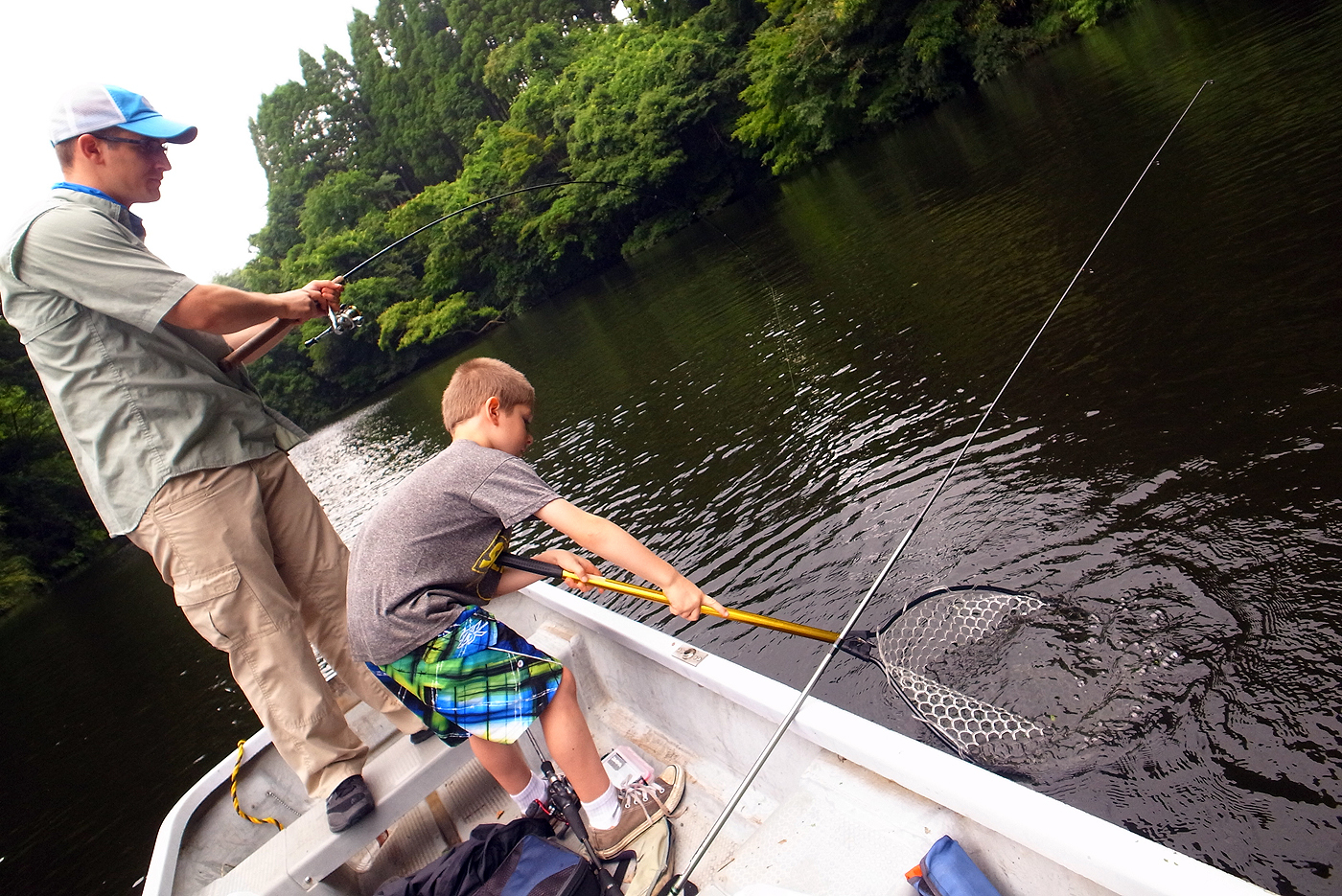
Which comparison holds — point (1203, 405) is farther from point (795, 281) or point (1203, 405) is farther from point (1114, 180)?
point (795, 281)

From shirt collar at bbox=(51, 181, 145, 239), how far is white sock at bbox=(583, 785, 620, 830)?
257 cm

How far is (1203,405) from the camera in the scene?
5344 millimetres

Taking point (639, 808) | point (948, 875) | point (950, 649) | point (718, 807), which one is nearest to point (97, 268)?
point (639, 808)

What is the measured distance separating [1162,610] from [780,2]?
114 feet

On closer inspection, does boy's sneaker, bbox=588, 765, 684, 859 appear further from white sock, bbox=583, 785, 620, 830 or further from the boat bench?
the boat bench

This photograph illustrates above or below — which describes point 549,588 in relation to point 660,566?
below

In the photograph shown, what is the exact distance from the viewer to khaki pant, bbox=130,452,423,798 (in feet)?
9.02

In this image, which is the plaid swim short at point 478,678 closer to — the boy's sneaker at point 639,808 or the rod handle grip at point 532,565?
the rod handle grip at point 532,565

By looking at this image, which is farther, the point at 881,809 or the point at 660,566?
the point at 660,566

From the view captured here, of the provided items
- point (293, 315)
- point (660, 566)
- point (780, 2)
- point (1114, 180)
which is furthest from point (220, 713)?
point (780, 2)

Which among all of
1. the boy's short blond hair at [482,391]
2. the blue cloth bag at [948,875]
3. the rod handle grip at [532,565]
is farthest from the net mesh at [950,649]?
the boy's short blond hair at [482,391]

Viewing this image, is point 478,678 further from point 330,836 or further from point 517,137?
point 517,137

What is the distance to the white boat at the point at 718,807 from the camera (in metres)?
1.75

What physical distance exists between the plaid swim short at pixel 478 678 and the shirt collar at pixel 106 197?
1.78m
